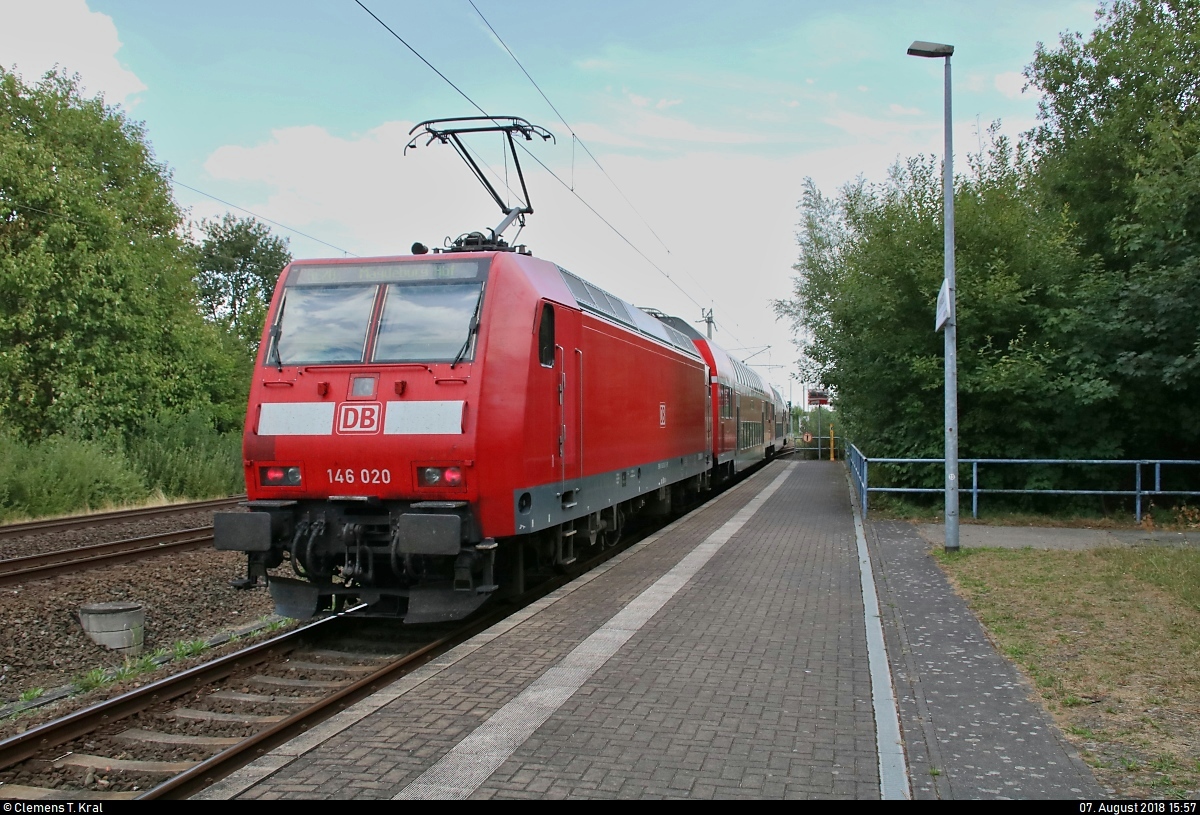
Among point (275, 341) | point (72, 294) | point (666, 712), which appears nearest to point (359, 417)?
point (275, 341)

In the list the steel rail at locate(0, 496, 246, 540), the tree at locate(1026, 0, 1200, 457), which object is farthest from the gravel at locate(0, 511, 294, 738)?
the tree at locate(1026, 0, 1200, 457)

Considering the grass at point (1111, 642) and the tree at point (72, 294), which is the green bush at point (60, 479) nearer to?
the tree at point (72, 294)

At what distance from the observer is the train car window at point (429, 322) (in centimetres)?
736

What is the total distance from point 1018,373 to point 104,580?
1310 centimetres

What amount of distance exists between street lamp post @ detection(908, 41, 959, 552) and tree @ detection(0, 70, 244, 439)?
18959 millimetres

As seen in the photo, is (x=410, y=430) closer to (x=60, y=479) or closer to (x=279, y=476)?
(x=279, y=476)

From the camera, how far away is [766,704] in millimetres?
5430

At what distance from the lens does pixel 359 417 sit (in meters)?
7.28

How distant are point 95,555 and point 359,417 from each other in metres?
6.69

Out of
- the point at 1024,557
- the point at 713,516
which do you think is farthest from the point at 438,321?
the point at 713,516

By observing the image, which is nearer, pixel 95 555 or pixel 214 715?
pixel 214 715

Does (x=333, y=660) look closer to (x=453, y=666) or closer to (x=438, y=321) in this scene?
(x=453, y=666)

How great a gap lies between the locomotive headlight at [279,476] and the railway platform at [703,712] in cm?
205

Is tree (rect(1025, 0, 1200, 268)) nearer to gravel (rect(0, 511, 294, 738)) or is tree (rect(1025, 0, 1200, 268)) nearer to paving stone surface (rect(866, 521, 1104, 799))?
paving stone surface (rect(866, 521, 1104, 799))
